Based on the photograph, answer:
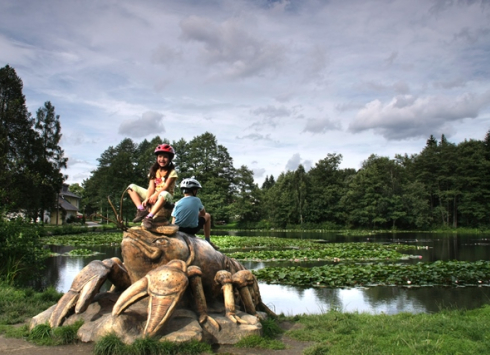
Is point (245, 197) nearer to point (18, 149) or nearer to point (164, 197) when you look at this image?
point (18, 149)

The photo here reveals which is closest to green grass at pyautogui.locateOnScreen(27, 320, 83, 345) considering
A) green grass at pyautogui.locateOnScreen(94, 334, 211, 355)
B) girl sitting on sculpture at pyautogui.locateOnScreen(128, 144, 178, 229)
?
green grass at pyautogui.locateOnScreen(94, 334, 211, 355)

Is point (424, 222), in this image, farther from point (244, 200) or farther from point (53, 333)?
point (53, 333)

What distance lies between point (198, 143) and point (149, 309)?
156ft

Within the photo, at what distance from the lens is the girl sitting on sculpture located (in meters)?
5.39

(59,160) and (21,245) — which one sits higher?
(59,160)

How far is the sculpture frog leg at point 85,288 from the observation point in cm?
525

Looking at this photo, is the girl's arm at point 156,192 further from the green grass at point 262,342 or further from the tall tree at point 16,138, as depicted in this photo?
the tall tree at point 16,138

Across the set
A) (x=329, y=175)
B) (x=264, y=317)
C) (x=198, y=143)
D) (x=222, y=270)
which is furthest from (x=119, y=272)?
(x=329, y=175)

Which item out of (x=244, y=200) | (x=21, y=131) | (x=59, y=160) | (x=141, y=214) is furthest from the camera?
(x=244, y=200)

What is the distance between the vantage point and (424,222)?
165ft

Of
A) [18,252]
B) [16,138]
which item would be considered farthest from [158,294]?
[16,138]

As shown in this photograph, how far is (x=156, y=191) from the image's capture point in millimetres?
5727

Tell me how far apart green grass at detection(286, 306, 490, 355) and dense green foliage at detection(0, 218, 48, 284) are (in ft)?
22.2

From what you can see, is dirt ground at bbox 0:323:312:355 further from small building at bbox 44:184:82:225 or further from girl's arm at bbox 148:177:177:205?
small building at bbox 44:184:82:225
